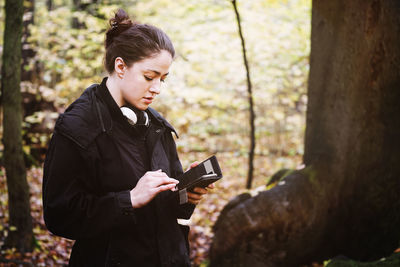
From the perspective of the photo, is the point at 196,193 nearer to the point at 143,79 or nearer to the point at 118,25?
the point at 143,79

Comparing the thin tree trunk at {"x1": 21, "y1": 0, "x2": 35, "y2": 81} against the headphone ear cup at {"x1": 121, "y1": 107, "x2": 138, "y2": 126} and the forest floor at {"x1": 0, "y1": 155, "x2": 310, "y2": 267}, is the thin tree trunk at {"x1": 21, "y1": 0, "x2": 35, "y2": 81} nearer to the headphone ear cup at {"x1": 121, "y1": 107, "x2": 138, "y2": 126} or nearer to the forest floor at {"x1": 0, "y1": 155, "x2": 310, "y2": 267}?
the forest floor at {"x1": 0, "y1": 155, "x2": 310, "y2": 267}

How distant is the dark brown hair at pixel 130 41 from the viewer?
1803 mm

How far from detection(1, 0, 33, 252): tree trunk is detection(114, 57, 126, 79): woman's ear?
2.86 meters

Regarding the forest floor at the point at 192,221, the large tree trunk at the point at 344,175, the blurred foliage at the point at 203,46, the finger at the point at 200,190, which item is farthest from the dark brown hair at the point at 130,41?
the blurred foliage at the point at 203,46

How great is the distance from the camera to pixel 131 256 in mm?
1765

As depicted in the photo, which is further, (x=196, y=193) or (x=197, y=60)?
(x=197, y=60)

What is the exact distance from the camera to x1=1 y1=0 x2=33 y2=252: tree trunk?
13.1 feet

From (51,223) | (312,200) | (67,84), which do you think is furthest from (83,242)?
(67,84)

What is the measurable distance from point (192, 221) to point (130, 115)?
16.3 feet

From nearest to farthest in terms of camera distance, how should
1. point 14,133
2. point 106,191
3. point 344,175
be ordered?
point 106,191 < point 344,175 < point 14,133

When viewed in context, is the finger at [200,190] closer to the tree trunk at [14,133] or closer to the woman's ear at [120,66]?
the woman's ear at [120,66]

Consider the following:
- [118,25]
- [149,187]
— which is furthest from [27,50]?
[149,187]

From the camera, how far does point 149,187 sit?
160cm

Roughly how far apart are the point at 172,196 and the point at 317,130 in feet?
9.06
